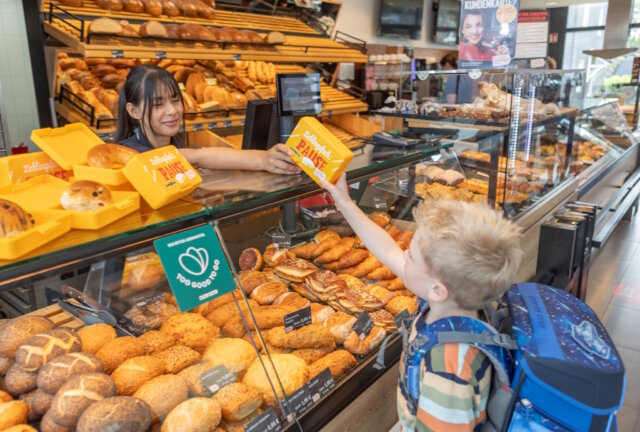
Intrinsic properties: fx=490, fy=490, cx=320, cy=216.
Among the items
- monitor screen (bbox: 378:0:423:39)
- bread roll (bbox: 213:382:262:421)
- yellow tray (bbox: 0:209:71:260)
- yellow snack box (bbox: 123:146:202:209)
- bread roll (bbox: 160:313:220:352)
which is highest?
monitor screen (bbox: 378:0:423:39)

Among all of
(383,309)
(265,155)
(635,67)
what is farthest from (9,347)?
(635,67)

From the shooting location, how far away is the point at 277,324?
67.6 inches

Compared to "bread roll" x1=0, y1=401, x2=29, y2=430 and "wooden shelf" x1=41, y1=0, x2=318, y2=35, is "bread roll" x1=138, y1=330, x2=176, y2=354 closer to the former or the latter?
"bread roll" x1=0, y1=401, x2=29, y2=430

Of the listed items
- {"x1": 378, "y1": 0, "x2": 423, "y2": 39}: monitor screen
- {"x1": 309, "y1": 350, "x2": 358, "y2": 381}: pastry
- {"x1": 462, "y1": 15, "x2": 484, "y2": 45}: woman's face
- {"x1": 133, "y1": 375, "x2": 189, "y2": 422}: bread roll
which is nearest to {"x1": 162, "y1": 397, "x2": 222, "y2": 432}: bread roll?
{"x1": 133, "y1": 375, "x2": 189, "y2": 422}: bread roll

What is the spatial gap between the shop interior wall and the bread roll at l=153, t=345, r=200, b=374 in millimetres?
3587

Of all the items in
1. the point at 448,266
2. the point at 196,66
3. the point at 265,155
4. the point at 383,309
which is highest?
the point at 196,66

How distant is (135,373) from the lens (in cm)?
130

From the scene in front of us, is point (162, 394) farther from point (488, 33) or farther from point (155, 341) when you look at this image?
point (488, 33)

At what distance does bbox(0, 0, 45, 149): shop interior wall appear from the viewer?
13.3 ft

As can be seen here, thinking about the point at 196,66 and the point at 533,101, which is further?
the point at 196,66

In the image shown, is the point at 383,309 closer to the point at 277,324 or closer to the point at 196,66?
the point at 277,324

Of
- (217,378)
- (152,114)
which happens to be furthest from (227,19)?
(217,378)

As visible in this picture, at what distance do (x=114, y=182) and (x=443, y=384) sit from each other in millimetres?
954

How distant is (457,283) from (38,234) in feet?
3.07
